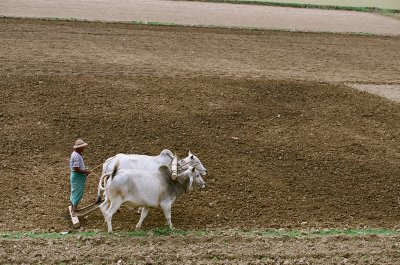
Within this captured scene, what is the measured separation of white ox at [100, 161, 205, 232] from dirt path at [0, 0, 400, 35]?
63.0 feet

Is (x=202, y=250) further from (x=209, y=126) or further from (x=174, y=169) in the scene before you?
(x=209, y=126)

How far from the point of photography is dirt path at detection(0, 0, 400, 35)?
2966cm

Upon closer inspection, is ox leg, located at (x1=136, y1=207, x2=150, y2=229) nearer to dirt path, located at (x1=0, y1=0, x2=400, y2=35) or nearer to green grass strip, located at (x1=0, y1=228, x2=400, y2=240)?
green grass strip, located at (x1=0, y1=228, x2=400, y2=240)

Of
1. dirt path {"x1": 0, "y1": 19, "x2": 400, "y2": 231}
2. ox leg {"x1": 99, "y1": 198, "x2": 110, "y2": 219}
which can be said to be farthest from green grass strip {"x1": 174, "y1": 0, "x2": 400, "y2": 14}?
ox leg {"x1": 99, "y1": 198, "x2": 110, "y2": 219}

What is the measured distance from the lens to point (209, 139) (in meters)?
14.5

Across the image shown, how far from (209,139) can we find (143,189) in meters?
4.71

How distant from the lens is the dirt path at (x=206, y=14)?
2966 centimetres

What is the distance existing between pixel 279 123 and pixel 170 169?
5902 mm

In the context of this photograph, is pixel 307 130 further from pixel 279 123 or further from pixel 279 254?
pixel 279 254

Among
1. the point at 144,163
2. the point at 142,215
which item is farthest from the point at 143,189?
the point at 144,163

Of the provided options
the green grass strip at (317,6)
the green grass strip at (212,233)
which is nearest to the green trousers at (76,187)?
the green grass strip at (212,233)

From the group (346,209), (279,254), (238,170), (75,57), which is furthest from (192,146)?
(75,57)

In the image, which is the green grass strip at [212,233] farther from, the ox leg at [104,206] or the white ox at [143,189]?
the ox leg at [104,206]

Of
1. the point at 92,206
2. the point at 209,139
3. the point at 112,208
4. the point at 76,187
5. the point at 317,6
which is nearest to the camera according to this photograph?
the point at 112,208
